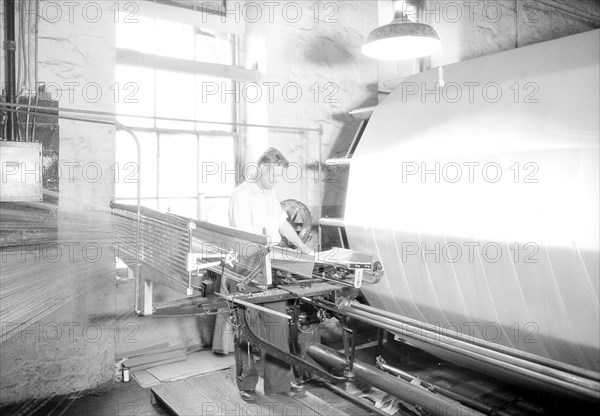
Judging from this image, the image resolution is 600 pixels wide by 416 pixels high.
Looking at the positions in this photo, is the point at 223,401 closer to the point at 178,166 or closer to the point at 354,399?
the point at 354,399

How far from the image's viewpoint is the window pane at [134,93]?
357 cm

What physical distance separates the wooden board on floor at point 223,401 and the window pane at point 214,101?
70.9 inches

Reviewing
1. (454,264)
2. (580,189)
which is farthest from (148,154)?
(580,189)

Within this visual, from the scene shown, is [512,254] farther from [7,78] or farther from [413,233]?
[7,78]

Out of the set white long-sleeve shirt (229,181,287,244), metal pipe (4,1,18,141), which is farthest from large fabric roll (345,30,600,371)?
metal pipe (4,1,18,141)

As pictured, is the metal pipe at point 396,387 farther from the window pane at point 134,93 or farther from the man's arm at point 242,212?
the window pane at point 134,93

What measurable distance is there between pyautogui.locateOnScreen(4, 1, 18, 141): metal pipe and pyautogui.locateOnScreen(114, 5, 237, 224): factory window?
61 centimetres

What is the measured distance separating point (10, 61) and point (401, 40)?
222cm

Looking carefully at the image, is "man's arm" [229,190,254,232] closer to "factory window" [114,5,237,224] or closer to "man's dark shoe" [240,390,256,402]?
"factory window" [114,5,237,224]

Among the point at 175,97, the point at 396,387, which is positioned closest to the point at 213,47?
the point at 175,97

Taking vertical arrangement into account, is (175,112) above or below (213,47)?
below

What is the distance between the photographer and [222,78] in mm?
3900

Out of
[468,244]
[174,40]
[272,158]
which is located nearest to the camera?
[468,244]

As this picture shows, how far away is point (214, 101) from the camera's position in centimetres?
397
